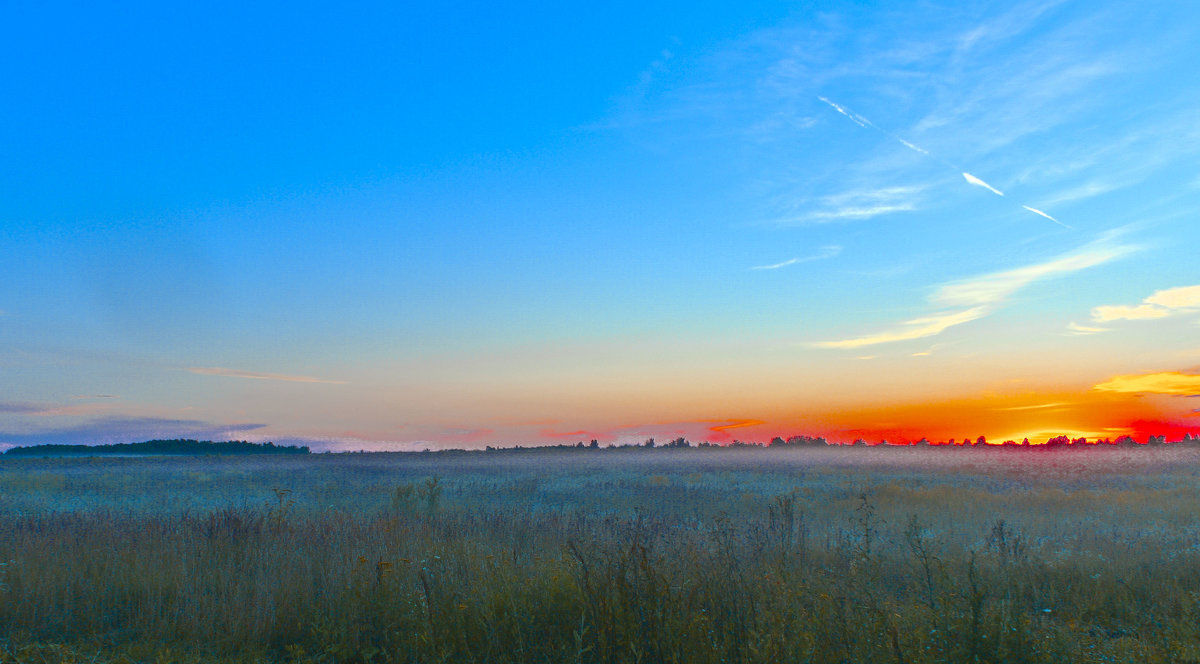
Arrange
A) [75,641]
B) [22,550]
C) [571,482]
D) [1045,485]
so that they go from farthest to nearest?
[571,482] < [1045,485] < [22,550] < [75,641]

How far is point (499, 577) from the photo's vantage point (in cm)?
695

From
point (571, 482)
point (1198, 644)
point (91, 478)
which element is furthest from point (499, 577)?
point (91, 478)

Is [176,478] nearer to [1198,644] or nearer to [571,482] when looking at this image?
[571,482]

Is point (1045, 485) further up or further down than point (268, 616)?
further down

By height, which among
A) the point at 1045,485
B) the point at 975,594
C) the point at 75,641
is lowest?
the point at 1045,485

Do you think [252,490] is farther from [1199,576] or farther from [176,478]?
[1199,576]

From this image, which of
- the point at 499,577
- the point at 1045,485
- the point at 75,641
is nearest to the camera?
the point at 75,641

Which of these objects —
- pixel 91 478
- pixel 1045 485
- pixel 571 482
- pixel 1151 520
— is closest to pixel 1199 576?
pixel 1151 520

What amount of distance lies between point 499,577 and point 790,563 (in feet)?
13.4

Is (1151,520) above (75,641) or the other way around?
the other way around

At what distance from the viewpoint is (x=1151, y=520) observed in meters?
15.2

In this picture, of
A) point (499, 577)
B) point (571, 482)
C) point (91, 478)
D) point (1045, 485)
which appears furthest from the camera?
point (91, 478)

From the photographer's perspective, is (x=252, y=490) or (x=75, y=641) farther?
(x=252, y=490)

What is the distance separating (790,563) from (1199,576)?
5138 mm
